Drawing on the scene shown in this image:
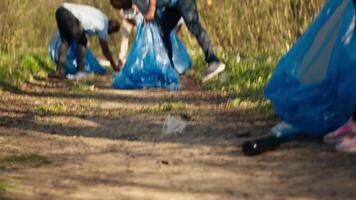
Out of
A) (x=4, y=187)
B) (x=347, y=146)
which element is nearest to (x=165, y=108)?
(x=347, y=146)

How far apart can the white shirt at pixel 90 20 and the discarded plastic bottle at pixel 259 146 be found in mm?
5262

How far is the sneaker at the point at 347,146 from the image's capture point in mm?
3719

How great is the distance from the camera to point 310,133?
4.21m

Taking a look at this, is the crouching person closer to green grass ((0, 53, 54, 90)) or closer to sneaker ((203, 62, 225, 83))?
green grass ((0, 53, 54, 90))

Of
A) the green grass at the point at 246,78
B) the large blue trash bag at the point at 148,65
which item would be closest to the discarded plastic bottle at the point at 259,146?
the green grass at the point at 246,78

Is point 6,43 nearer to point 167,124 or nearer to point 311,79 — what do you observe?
point 167,124

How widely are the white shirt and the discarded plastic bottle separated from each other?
5.26m

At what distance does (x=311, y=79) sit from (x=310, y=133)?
0.30m

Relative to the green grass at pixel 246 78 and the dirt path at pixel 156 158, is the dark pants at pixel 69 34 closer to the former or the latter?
the green grass at pixel 246 78

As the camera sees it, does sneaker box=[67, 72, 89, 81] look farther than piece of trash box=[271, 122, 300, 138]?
Yes

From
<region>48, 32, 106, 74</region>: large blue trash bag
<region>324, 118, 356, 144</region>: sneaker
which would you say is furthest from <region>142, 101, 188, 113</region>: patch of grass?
<region>48, 32, 106, 74</region>: large blue trash bag

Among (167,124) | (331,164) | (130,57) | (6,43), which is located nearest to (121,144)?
(167,124)

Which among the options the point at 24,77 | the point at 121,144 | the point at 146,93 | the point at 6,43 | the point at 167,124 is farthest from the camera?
the point at 6,43

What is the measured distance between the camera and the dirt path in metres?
3.22
